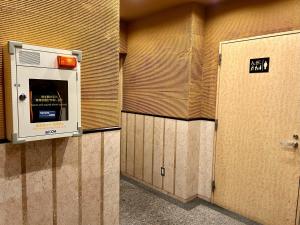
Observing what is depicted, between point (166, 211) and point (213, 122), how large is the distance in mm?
1242

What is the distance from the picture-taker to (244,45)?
254cm

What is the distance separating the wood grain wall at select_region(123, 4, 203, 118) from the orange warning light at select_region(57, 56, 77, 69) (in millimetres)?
1753

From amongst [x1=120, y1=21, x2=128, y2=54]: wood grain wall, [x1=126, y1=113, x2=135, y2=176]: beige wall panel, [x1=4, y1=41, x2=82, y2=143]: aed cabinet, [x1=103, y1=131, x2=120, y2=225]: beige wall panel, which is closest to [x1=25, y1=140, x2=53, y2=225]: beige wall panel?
[x1=4, y1=41, x2=82, y2=143]: aed cabinet

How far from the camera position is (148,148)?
3.43m

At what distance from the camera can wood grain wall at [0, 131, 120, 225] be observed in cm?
130

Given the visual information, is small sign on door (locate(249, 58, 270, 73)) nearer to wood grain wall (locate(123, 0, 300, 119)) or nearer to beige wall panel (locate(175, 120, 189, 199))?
wood grain wall (locate(123, 0, 300, 119))

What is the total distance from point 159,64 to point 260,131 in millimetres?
1568

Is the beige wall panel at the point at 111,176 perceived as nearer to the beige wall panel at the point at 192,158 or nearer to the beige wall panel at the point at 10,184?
the beige wall panel at the point at 10,184

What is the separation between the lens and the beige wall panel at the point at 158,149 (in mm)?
3223

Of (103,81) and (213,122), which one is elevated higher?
(103,81)

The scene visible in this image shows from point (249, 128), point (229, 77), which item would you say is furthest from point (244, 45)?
point (249, 128)

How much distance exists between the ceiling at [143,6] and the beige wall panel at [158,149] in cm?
148

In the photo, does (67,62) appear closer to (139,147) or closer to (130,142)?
(139,147)

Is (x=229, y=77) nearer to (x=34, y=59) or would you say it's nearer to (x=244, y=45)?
(x=244, y=45)
